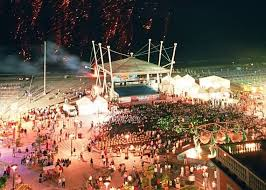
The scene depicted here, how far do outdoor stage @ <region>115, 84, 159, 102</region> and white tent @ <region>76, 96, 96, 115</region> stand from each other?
153 inches

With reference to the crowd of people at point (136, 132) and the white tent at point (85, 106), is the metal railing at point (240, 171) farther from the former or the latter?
the white tent at point (85, 106)

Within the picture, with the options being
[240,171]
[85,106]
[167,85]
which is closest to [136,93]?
[167,85]

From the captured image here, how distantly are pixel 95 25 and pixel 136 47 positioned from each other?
8.87 metres

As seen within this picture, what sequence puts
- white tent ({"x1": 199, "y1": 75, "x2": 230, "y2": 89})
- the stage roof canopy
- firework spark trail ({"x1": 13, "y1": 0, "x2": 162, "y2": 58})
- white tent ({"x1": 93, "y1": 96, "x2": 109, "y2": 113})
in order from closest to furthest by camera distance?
1. white tent ({"x1": 93, "y1": 96, "x2": 109, "y2": 113})
2. white tent ({"x1": 199, "y1": 75, "x2": 230, "y2": 89})
3. the stage roof canopy
4. firework spark trail ({"x1": 13, "y1": 0, "x2": 162, "y2": 58})

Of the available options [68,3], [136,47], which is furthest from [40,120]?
[136,47]

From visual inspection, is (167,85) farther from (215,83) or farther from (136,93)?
(215,83)

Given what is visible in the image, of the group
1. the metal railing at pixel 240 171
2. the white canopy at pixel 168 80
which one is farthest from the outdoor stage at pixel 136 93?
the metal railing at pixel 240 171

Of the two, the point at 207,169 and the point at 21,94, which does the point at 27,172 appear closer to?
the point at 207,169

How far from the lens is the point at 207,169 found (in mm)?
21984

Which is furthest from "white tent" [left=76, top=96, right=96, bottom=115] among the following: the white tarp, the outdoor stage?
the white tarp

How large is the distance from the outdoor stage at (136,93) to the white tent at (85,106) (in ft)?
12.7

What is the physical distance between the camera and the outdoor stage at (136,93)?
1464 inches

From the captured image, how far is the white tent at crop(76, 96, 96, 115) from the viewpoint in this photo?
110 ft

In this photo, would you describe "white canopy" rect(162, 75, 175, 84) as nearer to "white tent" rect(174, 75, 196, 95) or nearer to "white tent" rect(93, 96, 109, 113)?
"white tent" rect(174, 75, 196, 95)
